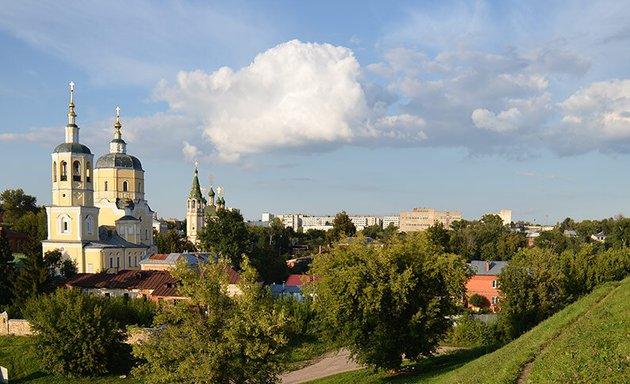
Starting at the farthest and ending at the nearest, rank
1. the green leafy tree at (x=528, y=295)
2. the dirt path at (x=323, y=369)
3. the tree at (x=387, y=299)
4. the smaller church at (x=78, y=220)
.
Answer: the smaller church at (x=78, y=220) → the green leafy tree at (x=528, y=295) → the dirt path at (x=323, y=369) → the tree at (x=387, y=299)

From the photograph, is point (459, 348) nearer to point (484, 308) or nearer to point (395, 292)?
point (395, 292)

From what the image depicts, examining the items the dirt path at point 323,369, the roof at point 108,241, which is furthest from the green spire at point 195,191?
the dirt path at point 323,369

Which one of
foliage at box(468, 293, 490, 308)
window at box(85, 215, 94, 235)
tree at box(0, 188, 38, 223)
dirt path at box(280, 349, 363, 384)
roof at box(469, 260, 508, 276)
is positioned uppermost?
tree at box(0, 188, 38, 223)

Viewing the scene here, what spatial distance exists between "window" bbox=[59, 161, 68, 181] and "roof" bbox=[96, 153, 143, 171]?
48.5 feet

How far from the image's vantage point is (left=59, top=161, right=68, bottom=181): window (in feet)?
168

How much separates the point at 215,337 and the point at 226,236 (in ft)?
137

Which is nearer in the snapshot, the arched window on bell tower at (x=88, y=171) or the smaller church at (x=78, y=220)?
the smaller church at (x=78, y=220)

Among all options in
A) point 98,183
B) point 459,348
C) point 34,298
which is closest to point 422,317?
point 459,348

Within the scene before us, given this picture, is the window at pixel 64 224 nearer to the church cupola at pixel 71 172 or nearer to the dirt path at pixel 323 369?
the church cupola at pixel 71 172

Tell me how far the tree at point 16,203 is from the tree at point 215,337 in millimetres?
78211

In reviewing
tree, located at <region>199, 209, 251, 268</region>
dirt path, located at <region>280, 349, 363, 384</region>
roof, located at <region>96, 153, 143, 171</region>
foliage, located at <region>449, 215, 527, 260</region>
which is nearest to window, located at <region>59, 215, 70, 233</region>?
tree, located at <region>199, 209, 251, 268</region>

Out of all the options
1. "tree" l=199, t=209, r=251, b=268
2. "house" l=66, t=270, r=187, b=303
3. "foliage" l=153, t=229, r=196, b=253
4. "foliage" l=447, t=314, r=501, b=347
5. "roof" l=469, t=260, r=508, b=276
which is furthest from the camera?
"foliage" l=153, t=229, r=196, b=253

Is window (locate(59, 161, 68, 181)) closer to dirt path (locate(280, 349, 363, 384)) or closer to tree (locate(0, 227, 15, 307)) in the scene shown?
tree (locate(0, 227, 15, 307))

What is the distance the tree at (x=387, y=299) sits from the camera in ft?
71.8
